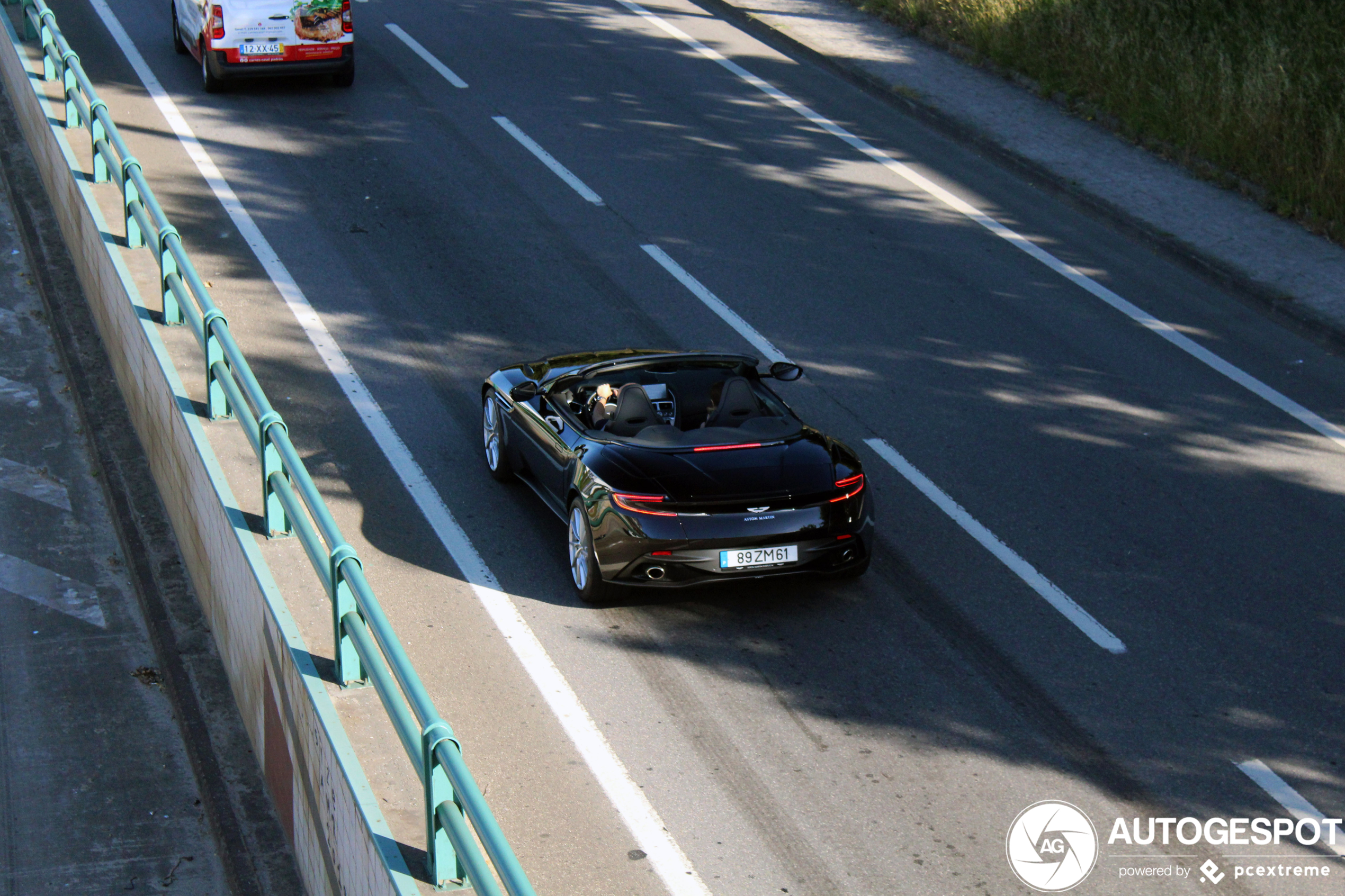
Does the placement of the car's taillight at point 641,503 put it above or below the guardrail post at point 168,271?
below

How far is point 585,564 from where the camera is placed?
8898mm

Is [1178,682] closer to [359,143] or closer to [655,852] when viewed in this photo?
[655,852]

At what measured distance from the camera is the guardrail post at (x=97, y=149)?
12.0m

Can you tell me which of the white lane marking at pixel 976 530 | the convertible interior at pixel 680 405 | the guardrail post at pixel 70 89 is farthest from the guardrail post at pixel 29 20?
the convertible interior at pixel 680 405

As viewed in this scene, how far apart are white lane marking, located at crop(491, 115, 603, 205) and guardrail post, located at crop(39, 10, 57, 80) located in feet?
16.9

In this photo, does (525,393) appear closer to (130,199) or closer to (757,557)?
(757,557)

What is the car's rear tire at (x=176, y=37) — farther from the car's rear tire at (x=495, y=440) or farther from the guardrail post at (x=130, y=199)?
the car's rear tire at (x=495, y=440)

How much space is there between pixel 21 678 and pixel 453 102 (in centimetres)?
1176

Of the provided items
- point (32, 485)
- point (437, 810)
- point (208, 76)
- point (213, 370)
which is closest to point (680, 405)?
point (213, 370)

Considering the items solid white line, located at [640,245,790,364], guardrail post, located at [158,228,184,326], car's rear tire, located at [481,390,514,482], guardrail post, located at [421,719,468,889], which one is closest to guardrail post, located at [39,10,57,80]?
guardrail post, located at [158,228,184,326]

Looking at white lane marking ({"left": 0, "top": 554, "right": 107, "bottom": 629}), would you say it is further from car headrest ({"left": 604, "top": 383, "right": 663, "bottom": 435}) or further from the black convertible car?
car headrest ({"left": 604, "top": 383, "right": 663, "bottom": 435})

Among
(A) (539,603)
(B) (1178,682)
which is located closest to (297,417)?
(A) (539,603)

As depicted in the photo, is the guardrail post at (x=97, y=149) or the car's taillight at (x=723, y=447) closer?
→ the car's taillight at (x=723, y=447)

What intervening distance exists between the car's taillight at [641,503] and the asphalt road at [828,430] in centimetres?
73
